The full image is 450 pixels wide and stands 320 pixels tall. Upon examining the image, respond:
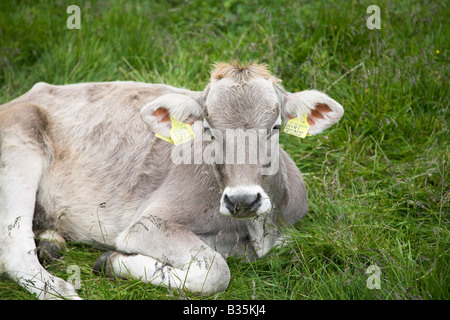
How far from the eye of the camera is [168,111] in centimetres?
516

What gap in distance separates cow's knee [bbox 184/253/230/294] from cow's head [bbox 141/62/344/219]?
0.49m

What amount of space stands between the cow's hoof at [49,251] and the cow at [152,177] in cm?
2

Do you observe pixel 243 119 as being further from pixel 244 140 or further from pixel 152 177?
pixel 152 177

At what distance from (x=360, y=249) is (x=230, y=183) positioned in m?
1.25

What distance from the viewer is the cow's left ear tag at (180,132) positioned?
5168 mm

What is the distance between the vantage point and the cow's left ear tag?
17.0 feet

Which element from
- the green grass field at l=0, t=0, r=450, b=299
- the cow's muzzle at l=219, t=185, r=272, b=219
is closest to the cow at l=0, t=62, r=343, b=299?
the cow's muzzle at l=219, t=185, r=272, b=219

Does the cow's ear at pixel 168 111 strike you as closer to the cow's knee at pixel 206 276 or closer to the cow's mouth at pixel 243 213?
the cow's mouth at pixel 243 213

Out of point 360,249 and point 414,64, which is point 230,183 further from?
point 414,64

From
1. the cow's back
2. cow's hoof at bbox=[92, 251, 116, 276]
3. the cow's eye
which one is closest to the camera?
the cow's eye

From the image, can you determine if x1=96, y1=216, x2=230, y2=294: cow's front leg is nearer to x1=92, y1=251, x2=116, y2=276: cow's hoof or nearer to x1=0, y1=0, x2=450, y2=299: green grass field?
x1=92, y1=251, x2=116, y2=276: cow's hoof

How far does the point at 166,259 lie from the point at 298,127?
5.31ft

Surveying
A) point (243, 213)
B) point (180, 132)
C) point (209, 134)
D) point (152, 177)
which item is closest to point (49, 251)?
point (152, 177)

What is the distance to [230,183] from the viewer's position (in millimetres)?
4613
